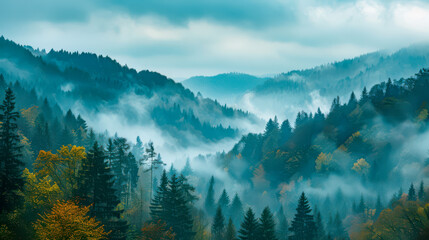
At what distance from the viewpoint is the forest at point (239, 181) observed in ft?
141

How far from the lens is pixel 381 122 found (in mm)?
162625

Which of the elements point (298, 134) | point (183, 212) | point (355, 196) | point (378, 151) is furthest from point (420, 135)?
point (183, 212)

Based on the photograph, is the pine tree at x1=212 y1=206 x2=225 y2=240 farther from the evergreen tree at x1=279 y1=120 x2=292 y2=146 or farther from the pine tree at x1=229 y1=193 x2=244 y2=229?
the evergreen tree at x1=279 y1=120 x2=292 y2=146

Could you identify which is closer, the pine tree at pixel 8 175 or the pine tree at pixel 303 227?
the pine tree at pixel 8 175

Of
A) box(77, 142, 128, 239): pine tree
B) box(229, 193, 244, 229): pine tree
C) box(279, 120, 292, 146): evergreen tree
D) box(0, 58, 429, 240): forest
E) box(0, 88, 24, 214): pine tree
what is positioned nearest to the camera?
box(0, 88, 24, 214): pine tree

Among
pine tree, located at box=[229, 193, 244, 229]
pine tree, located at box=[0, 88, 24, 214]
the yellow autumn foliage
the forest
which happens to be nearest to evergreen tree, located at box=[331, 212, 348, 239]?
the forest

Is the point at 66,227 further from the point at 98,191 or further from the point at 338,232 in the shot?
the point at 338,232

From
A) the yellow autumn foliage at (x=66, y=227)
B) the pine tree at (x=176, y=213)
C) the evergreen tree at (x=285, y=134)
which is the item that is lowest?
the yellow autumn foliage at (x=66, y=227)

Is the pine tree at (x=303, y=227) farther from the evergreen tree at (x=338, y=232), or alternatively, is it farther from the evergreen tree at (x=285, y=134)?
the evergreen tree at (x=285, y=134)

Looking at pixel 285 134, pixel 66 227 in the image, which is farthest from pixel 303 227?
pixel 285 134

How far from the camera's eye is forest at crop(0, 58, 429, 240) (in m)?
43.0

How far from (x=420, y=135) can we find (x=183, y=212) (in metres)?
123

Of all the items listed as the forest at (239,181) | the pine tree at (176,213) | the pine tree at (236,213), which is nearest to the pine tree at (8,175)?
the forest at (239,181)

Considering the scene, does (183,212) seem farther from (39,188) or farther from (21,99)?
(21,99)
